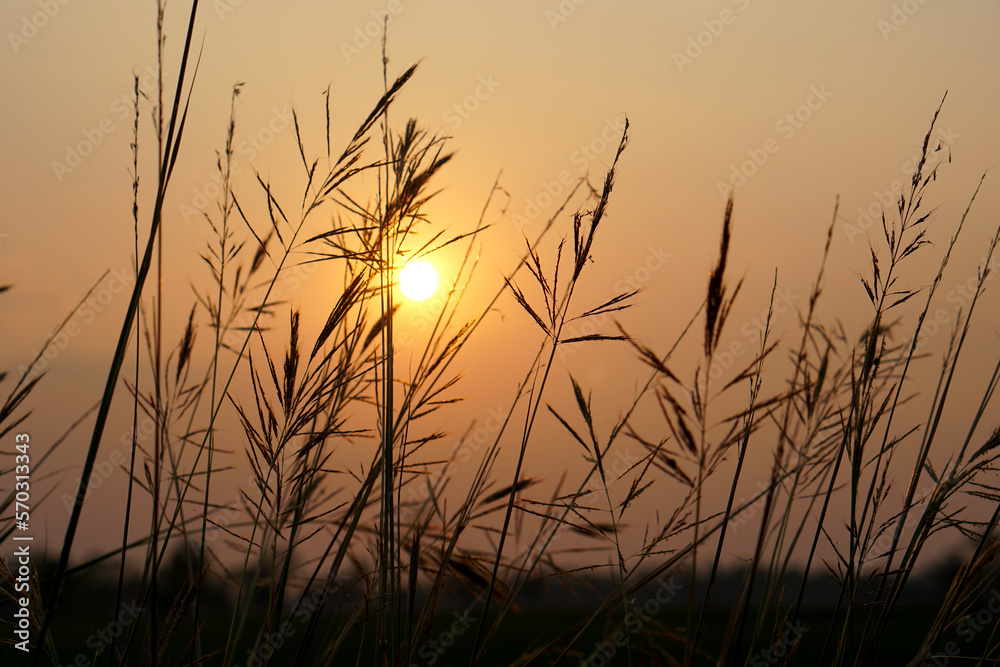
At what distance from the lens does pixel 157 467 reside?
4.01 feet

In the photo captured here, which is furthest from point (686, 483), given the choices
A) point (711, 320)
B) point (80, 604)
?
point (80, 604)

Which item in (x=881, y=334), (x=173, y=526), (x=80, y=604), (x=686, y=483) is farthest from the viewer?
(x=80, y=604)

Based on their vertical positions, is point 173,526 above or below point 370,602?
above

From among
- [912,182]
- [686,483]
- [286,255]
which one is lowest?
[686,483]

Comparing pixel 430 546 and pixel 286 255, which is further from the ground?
pixel 286 255

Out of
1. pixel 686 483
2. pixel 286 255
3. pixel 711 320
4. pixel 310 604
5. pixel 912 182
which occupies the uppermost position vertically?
pixel 912 182

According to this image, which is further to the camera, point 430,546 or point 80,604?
point 80,604

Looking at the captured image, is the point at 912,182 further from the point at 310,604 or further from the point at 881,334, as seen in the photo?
the point at 310,604

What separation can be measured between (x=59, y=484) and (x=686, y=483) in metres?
1.18

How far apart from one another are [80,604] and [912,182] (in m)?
15.7

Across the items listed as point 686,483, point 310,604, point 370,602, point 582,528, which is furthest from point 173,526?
point 686,483

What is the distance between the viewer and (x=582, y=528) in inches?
56.3

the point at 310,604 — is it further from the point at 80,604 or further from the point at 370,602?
the point at 80,604

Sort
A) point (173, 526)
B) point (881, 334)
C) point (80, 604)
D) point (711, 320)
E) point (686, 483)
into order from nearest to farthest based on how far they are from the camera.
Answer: point (711, 320)
point (686, 483)
point (881, 334)
point (173, 526)
point (80, 604)
